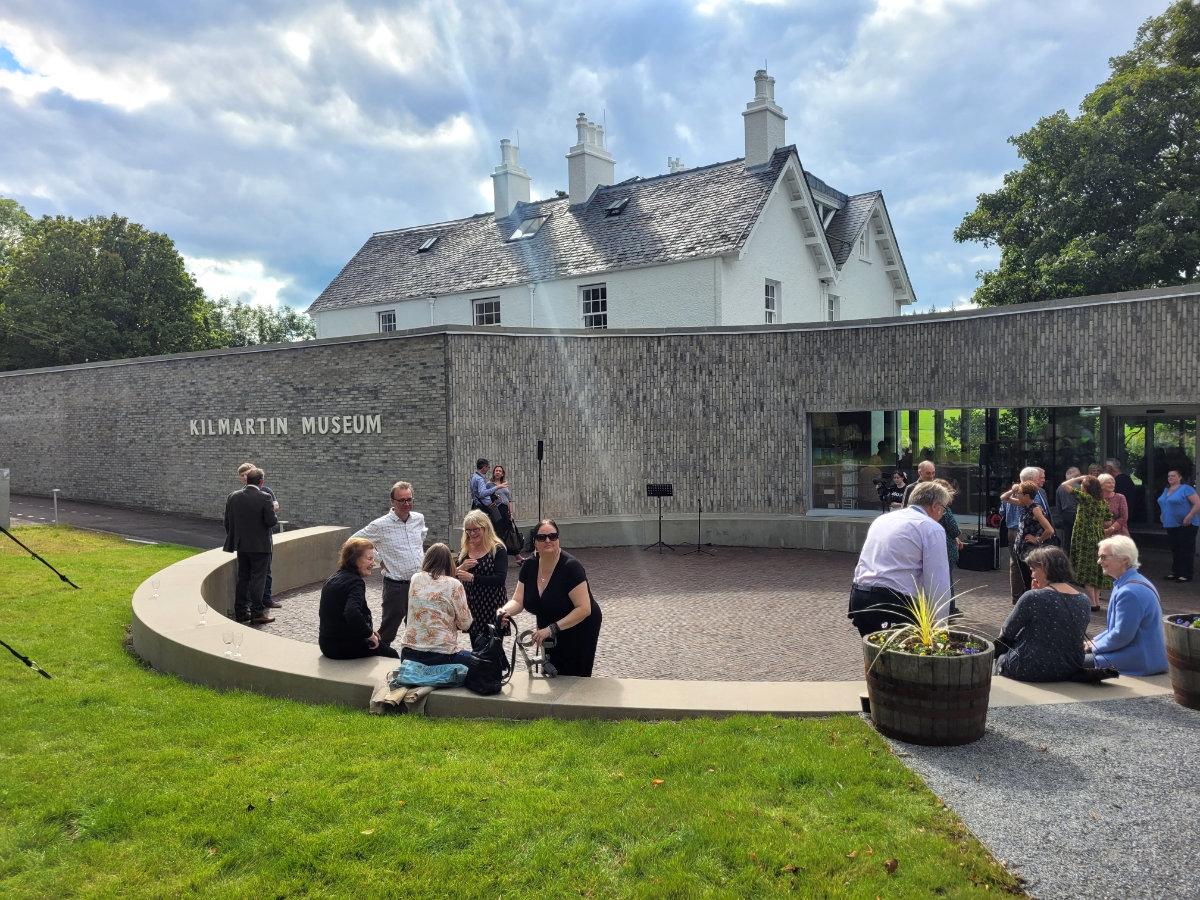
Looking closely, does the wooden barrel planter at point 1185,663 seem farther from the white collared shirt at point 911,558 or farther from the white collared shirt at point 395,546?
the white collared shirt at point 395,546

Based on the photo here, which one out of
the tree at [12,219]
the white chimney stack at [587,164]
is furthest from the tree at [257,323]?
the white chimney stack at [587,164]

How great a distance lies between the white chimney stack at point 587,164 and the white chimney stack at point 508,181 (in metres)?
2.74

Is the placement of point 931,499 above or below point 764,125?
below

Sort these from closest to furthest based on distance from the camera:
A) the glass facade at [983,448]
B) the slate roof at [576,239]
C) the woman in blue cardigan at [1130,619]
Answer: the woman in blue cardigan at [1130,619], the glass facade at [983,448], the slate roof at [576,239]

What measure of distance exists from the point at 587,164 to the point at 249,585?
20.1 meters

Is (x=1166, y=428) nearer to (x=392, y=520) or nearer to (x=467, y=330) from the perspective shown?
(x=467, y=330)

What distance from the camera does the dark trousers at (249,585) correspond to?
405 inches

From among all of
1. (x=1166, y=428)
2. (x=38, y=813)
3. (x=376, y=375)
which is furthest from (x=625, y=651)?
(x=1166, y=428)

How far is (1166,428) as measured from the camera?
1541 cm

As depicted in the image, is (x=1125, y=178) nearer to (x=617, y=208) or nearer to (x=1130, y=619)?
(x=617, y=208)

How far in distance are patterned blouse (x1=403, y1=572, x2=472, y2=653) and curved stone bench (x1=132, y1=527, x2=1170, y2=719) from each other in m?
0.37

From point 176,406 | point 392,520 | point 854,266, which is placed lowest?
point 392,520

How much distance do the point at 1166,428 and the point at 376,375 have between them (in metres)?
14.2

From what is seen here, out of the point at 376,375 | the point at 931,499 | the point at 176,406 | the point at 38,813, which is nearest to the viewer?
the point at 38,813
